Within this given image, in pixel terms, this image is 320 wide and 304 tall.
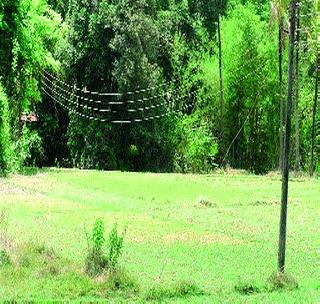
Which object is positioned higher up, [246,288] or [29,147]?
[29,147]

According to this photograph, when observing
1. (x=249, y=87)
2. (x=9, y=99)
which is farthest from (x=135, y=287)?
(x=249, y=87)

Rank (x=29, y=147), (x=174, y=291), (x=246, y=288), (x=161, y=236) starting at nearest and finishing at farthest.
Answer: (x=174, y=291)
(x=246, y=288)
(x=161, y=236)
(x=29, y=147)

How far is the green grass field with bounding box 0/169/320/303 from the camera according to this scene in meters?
12.0

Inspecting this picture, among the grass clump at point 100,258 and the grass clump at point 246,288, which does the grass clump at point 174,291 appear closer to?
the grass clump at point 246,288

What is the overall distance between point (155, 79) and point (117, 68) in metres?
2.57

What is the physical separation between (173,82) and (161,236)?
92.7 feet

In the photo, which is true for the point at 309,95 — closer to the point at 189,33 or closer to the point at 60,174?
the point at 189,33

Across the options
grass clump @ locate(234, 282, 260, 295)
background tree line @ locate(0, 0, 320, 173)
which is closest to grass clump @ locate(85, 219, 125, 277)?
grass clump @ locate(234, 282, 260, 295)

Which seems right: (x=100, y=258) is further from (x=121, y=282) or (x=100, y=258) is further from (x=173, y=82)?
(x=173, y=82)

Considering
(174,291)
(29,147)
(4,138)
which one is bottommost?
(174,291)

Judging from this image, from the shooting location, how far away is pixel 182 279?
12547 millimetres

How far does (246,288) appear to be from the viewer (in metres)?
12.3

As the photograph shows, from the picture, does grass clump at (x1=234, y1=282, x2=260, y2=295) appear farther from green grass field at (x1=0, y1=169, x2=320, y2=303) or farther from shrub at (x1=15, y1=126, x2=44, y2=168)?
shrub at (x1=15, y1=126, x2=44, y2=168)

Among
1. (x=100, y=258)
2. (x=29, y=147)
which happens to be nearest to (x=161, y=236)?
(x=100, y=258)
